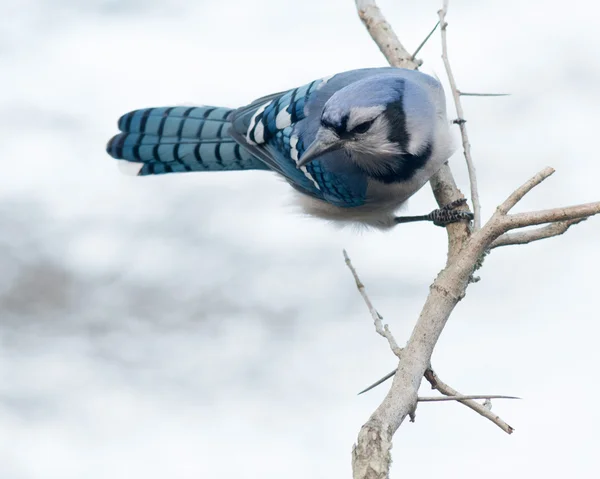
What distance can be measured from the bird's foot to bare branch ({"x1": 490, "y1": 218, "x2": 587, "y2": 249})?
0.89 feet

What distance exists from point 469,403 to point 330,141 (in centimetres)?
79

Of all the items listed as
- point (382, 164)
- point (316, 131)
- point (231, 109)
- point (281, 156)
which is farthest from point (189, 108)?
point (382, 164)

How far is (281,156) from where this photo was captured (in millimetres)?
2285

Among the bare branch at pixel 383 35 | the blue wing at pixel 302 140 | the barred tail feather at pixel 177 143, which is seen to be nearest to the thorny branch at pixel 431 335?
the blue wing at pixel 302 140

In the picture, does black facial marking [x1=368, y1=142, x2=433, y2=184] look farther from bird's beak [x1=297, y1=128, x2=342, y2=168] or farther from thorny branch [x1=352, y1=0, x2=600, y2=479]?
thorny branch [x1=352, y1=0, x2=600, y2=479]

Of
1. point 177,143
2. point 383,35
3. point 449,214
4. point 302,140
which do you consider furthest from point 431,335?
point 177,143

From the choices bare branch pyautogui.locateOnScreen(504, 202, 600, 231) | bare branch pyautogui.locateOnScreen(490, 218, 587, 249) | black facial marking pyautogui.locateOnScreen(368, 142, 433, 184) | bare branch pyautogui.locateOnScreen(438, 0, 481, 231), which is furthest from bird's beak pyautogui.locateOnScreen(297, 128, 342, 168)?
bare branch pyautogui.locateOnScreen(504, 202, 600, 231)

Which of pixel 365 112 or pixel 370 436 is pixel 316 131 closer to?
pixel 365 112

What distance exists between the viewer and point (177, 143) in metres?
2.53

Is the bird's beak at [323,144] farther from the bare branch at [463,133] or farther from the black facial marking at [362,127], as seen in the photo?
the bare branch at [463,133]

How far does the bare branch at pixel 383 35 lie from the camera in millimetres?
2201

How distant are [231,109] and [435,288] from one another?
1275 millimetres

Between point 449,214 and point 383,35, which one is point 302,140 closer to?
point 383,35

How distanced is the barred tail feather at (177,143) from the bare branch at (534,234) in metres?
1.06
